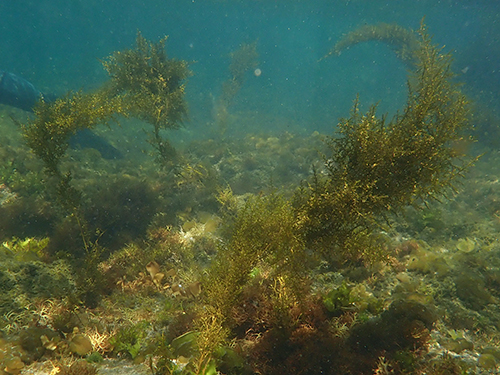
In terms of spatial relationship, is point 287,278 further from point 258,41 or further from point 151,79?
point 258,41

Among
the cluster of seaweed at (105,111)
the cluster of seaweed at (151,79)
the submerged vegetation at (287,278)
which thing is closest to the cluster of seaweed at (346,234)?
the submerged vegetation at (287,278)

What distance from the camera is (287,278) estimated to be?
3.32 metres

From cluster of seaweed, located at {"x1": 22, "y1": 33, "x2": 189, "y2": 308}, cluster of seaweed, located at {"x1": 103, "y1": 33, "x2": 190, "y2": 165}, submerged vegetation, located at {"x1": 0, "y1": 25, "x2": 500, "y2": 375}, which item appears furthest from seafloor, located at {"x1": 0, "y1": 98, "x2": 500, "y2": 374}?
cluster of seaweed, located at {"x1": 103, "y1": 33, "x2": 190, "y2": 165}

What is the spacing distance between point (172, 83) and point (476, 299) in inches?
469

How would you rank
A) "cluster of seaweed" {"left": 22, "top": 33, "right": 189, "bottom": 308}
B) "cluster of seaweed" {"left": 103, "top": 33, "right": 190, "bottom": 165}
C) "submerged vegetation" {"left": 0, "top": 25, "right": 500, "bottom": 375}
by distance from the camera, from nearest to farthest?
"submerged vegetation" {"left": 0, "top": 25, "right": 500, "bottom": 375} < "cluster of seaweed" {"left": 22, "top": 33, "right": 189, "bottom": 308} < "cluster of seaweed" {"left": 103, "top": 33, "right": 190, "bottom": 165}

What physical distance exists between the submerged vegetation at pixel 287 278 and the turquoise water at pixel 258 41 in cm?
749

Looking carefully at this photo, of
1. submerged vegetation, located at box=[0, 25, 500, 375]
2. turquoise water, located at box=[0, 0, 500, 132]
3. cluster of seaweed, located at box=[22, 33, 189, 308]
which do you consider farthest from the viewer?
turquoise water, located at box=[0, 0, 500, 132]

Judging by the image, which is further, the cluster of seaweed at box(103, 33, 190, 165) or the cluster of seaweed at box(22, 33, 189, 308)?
the cluster of seaweed at box(103, 33, 190, 165)

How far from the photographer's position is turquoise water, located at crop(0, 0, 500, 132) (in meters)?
35.7

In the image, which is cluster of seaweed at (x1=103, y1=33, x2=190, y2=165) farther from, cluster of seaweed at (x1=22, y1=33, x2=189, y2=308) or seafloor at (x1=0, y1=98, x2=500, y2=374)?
seafloor at (x1=0, y1=98, x2=500, y2=374)

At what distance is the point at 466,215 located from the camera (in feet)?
29.7

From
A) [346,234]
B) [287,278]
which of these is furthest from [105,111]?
[346,234]

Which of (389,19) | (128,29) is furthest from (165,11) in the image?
(389,19)

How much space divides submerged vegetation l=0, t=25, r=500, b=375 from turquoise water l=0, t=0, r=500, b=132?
7.49m
